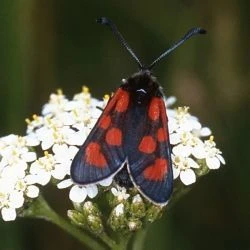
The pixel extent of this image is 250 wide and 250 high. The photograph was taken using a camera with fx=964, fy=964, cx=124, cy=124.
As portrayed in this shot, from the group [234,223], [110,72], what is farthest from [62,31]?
[234,223]

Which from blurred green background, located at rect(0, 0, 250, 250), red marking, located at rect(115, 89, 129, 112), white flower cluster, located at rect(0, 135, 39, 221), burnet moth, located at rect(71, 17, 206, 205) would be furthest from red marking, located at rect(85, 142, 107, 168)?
blurred green background, located at rect(0, 0, 250, 250)

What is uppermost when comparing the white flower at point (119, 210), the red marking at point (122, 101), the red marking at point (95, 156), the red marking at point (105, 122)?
the red marking at point (122, 101)

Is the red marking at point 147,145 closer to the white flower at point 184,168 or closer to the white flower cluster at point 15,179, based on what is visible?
the white flower at point 184,168

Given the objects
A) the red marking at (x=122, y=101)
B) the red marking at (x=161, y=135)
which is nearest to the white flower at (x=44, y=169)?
the red marking at (x=122, y=101)

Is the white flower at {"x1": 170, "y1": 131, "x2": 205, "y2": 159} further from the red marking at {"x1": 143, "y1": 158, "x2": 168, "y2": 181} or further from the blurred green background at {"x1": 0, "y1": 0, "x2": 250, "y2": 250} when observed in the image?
the blurred green background at {"x1": 0, "y1": 0, "x2": 250, "y2": 250}

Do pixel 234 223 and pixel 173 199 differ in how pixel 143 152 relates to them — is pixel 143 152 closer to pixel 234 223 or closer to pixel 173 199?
pixel 173 199

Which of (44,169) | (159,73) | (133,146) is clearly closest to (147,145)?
(133,146)
